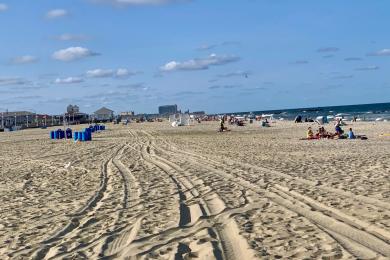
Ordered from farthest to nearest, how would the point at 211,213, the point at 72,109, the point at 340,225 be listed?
the point at 72,109, the point at 211,213, the point at 340,225

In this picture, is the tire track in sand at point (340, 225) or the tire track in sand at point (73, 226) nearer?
the tire track in sand at point (340, 225)

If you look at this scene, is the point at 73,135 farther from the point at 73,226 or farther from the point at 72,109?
the point at 72,109

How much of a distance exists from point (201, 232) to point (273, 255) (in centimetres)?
123

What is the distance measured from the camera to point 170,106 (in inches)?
7613

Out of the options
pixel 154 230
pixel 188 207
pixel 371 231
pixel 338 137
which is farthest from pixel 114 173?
pixel 338 137

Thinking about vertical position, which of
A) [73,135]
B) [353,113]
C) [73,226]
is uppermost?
[353,113]

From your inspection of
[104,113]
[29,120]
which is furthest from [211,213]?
[104,113]

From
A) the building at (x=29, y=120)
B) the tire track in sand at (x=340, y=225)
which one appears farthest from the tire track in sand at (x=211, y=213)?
the building at (x=29, y=120)

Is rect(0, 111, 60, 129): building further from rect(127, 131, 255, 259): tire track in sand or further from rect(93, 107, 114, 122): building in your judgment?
rect(127, 131, 255, 259): tire track in sand

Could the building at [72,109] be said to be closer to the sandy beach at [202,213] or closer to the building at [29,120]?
the building at [29,120]

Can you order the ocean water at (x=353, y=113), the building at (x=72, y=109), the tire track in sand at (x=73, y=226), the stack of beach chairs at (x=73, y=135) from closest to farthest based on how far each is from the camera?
the tire track in sand at (x=73, y=226)
the stack of beach chairs at (x=73, y=135)
the ocean water at (x=353, y=113)
the building at (x=72, y=109)

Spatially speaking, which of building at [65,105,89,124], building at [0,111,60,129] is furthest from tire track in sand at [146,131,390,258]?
building at [65,105,89,124]

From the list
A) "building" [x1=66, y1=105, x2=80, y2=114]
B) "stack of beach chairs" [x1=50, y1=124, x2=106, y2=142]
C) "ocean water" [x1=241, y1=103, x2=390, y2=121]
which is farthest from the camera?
"building" [x1=66, y1=105, x2=80, y2=114]

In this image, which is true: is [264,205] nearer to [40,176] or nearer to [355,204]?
Answer: [355,204]
